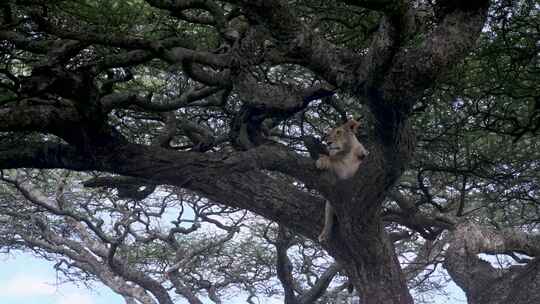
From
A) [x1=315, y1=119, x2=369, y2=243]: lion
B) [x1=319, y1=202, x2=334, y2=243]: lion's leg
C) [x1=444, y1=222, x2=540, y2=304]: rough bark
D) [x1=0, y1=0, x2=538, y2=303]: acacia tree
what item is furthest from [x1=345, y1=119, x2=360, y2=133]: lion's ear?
[x1=444, y1=222, x2=540, y2=304]: rough bark

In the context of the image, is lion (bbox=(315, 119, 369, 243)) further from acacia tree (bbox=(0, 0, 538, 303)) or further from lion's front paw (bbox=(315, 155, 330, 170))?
acacia tree (bbox=(0, 0, 538, 303))

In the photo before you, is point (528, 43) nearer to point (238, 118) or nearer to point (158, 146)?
point (238, 118)

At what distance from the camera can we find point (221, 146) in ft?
30.4

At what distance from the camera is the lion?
673 centimetres

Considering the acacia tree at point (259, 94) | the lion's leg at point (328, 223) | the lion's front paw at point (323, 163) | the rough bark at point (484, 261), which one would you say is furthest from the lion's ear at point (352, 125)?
the rough bark at point (484, 261)

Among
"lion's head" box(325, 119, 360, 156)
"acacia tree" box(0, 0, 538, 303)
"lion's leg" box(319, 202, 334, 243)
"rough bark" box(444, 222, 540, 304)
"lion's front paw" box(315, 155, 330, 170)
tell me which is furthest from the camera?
"rough bark" box(444, 222, 540, 304)

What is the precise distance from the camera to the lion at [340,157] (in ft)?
22.1

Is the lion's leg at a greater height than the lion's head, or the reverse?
the lion's head

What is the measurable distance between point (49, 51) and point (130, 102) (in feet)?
3.06

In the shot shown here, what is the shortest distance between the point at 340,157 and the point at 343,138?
308 millimetres

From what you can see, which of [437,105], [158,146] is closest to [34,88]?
[158,146]

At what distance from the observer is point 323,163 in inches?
263

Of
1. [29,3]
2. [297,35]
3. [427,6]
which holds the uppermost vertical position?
[427,6]

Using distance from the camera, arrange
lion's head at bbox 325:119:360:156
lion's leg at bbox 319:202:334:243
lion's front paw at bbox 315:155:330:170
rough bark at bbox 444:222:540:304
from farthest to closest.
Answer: rough bark at bbox 444:222:540:304
lion's head at bbox 325:119:360:156
lion's leg at bbox 319:202:334:243
lion's front paw at bbox 315:155:330:170
